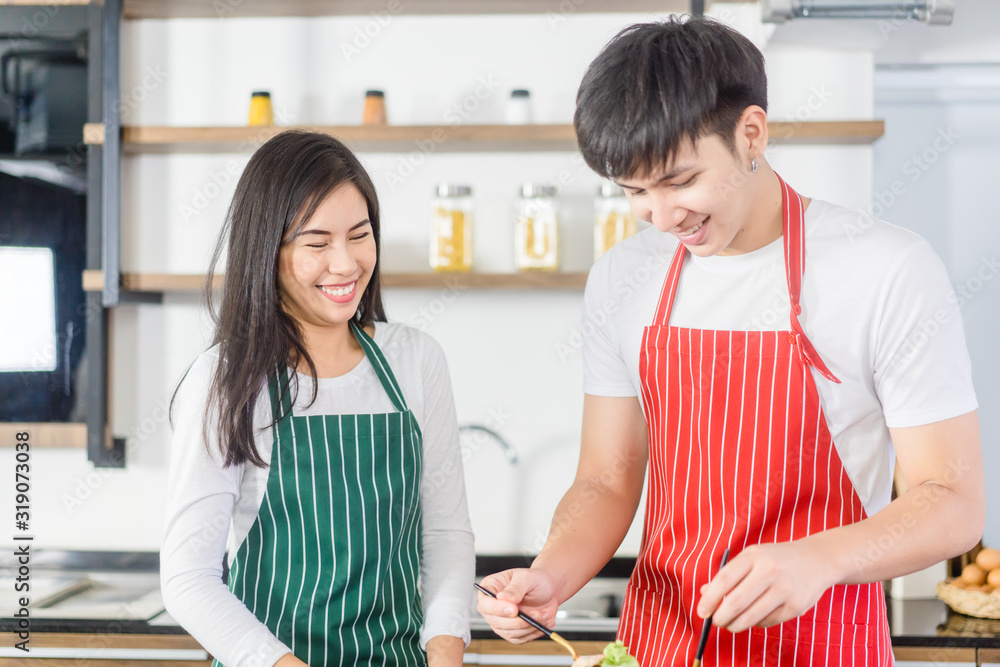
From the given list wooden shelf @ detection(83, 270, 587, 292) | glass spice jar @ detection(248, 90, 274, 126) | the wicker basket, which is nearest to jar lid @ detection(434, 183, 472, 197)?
wooden shelf @ detection(83, 270, 587, 292)

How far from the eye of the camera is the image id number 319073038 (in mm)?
1993

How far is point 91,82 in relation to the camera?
2.04 m

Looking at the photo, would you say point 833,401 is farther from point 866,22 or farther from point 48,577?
point 48,577

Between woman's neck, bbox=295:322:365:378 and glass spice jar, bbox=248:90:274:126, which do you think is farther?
glass spice jar, bbox=248:90:274:126

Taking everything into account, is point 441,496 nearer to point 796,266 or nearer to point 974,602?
point 796,266

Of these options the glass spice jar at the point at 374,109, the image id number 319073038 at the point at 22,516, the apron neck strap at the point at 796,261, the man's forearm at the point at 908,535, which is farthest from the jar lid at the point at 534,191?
the image id number 319073038 at the point at 22,516

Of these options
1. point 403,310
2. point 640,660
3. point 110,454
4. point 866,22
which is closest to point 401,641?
point 640,660

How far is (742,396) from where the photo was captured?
1074 mm

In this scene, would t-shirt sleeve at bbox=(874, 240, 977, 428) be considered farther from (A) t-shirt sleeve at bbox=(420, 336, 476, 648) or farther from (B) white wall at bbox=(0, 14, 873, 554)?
(B) white wall at bbox=(0, 14, 873, 554)

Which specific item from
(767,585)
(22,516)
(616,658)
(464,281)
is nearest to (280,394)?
(616,658)

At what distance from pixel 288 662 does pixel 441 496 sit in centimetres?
36

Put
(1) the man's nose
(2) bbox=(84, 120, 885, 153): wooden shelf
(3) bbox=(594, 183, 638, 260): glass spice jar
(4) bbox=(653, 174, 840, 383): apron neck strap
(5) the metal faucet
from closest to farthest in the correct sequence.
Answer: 1. (1) the man's nose
2. (4) bbox=(653, 174, 840, 383): apron neck strap
3. (2) bbox=(84, 120, 885, 153): wooden shelf
4. (3) bbox=(594, 183, 638, 260): glass spice jar
5. (5) the metal faucet

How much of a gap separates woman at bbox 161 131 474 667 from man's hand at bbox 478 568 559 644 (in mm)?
212

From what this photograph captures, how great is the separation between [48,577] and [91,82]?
132cm
